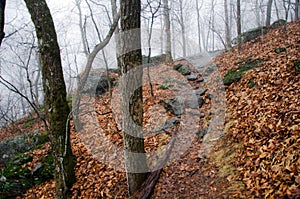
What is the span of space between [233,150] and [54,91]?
373 cm

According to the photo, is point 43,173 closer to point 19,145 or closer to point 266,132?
point 19,145

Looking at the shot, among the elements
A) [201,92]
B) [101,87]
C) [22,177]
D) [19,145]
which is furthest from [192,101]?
[19,145]

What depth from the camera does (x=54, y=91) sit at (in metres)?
4.21

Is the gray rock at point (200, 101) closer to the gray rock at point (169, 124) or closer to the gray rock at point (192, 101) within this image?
the gray rock at point (192, 101)

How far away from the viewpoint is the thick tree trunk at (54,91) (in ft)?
13.5

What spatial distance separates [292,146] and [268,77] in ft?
9.38

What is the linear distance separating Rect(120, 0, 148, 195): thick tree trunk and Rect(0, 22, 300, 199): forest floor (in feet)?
1.89

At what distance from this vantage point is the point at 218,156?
3.88 meters

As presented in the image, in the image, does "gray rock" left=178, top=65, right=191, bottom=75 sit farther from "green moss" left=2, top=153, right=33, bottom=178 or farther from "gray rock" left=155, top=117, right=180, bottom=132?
"green moss" left=2, top=153, right=33, bottom=178

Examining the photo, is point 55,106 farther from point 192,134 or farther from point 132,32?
point 192,134

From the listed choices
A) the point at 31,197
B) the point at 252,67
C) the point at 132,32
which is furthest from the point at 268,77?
the point at 31,197

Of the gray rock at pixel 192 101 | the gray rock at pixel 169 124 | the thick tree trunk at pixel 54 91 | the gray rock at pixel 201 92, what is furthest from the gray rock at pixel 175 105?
the thick tree trunk at pixel 54 91

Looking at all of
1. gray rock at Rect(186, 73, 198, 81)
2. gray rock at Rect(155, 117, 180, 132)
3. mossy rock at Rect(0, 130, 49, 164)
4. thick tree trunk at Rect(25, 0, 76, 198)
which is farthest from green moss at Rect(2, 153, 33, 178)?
gray rock at Rect(186, 73, 198, 81)

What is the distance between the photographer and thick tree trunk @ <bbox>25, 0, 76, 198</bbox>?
4.12 metres
